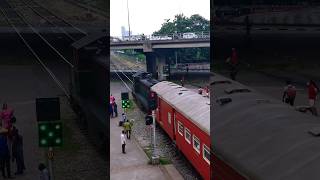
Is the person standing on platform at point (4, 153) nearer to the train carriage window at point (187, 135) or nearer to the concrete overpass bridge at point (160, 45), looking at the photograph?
the train carriage window at point (187, 135)

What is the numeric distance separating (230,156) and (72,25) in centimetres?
803

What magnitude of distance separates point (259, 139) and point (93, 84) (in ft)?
12.6

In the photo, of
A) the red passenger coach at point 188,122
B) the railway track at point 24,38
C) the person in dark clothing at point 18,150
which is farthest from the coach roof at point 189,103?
the person in dark clothing at point 18,150

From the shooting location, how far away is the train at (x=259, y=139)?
549 centimetres

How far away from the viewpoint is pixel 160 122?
22.4 metres

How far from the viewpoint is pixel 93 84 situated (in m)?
8.70

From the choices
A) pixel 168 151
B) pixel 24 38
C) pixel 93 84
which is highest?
pixel 24 38

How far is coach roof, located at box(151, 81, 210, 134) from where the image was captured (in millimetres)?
12867

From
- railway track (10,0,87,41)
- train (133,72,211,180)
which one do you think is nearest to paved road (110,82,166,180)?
train (133,72,211,180)

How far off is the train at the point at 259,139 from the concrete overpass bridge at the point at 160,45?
123 ft

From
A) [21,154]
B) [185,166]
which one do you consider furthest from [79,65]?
[185,166]

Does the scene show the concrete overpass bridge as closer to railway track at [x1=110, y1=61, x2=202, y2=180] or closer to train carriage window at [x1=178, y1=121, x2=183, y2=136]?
railway track at [x1=110, y1=61, x2=202, y2=180]

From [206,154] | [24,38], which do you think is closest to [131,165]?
[206,154]

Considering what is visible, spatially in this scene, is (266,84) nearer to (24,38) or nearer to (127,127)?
(24,38)
